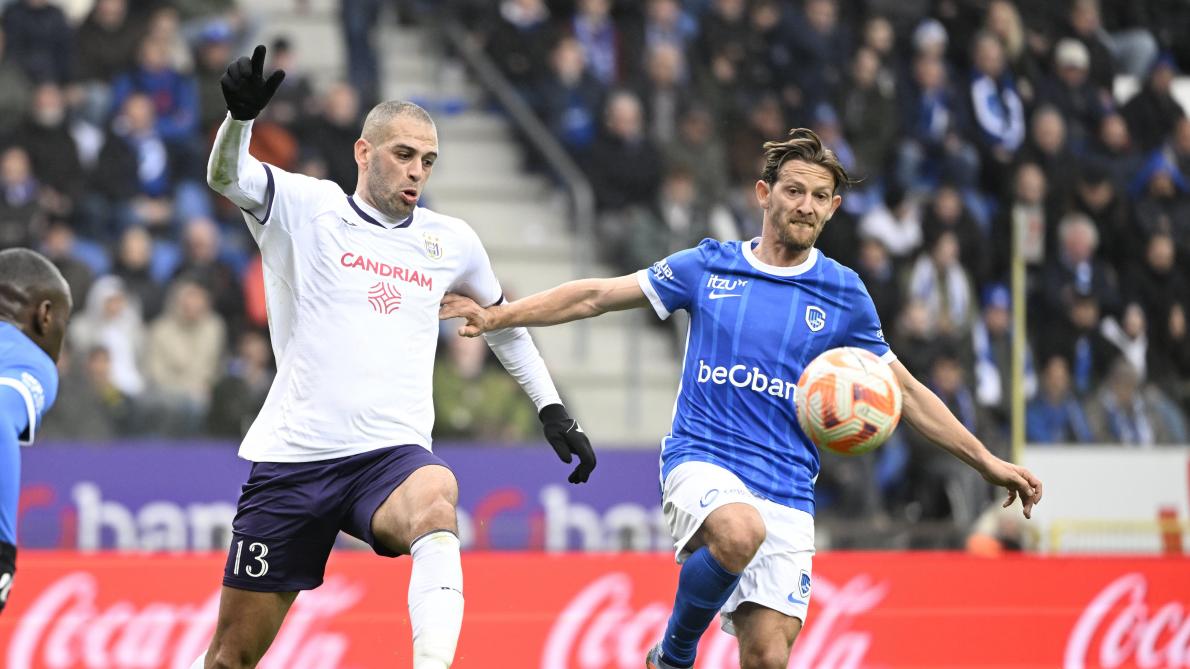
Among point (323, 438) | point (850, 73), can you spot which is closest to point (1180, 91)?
point (850, 73)

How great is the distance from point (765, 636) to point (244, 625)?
81.9 inches

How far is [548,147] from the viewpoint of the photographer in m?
16.8

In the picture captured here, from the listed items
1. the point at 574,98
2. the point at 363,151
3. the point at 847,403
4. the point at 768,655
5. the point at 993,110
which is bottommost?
the point at 768,655

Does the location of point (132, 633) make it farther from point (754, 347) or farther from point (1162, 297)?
point (1162, 297)

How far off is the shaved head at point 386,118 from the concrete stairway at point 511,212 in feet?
24.8

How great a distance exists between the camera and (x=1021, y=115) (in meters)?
19.0

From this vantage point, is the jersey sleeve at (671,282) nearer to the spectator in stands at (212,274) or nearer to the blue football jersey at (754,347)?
the blue football jersey at (754,347)

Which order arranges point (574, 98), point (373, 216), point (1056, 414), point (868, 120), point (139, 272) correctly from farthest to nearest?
point (868, 120) → point (574, 98) → point (1056, 414) → point (139, 272) → point (373, 216)

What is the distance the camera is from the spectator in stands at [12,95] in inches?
584

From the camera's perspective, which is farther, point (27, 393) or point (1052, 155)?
point (1052, 155)

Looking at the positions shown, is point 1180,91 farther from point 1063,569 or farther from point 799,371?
point 799,371

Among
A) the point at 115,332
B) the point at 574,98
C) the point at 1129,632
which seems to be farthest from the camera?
the point at 574,98

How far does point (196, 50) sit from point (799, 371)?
9289 millimetres

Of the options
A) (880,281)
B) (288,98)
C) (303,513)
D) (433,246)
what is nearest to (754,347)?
(433,246)
